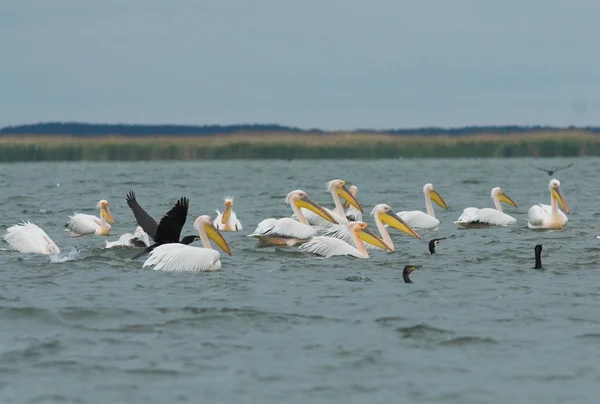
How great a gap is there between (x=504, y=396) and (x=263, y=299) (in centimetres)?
306

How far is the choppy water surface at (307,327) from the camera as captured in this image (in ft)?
19.9

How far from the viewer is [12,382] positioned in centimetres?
617

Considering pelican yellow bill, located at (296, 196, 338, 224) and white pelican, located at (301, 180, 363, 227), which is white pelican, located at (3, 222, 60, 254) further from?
white pelican, located at (301, 180, 363, 227)

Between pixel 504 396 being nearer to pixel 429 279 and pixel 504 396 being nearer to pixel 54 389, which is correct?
pixel 54 389

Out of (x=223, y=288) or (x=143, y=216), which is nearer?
(x=223, y=288)

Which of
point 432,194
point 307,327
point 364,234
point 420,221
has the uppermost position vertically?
point 432,194

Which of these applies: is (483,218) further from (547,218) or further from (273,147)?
(273,147)

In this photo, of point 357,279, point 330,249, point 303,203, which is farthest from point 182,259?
point 303,203

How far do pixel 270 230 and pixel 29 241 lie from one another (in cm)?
246

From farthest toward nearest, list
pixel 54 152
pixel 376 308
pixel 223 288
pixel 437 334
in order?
pixel 54 152 < pixel 223 288 < pixel 376 308 < pixel 437 334

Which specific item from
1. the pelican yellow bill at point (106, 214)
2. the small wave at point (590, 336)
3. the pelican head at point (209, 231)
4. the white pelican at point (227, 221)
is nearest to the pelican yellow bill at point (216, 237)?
the pelican head at point (209, 231)

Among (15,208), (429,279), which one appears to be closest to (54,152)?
(15,208)

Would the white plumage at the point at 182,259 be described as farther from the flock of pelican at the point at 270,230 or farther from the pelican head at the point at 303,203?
the pelican head at the point at 303,203

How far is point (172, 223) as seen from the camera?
10.7 m
